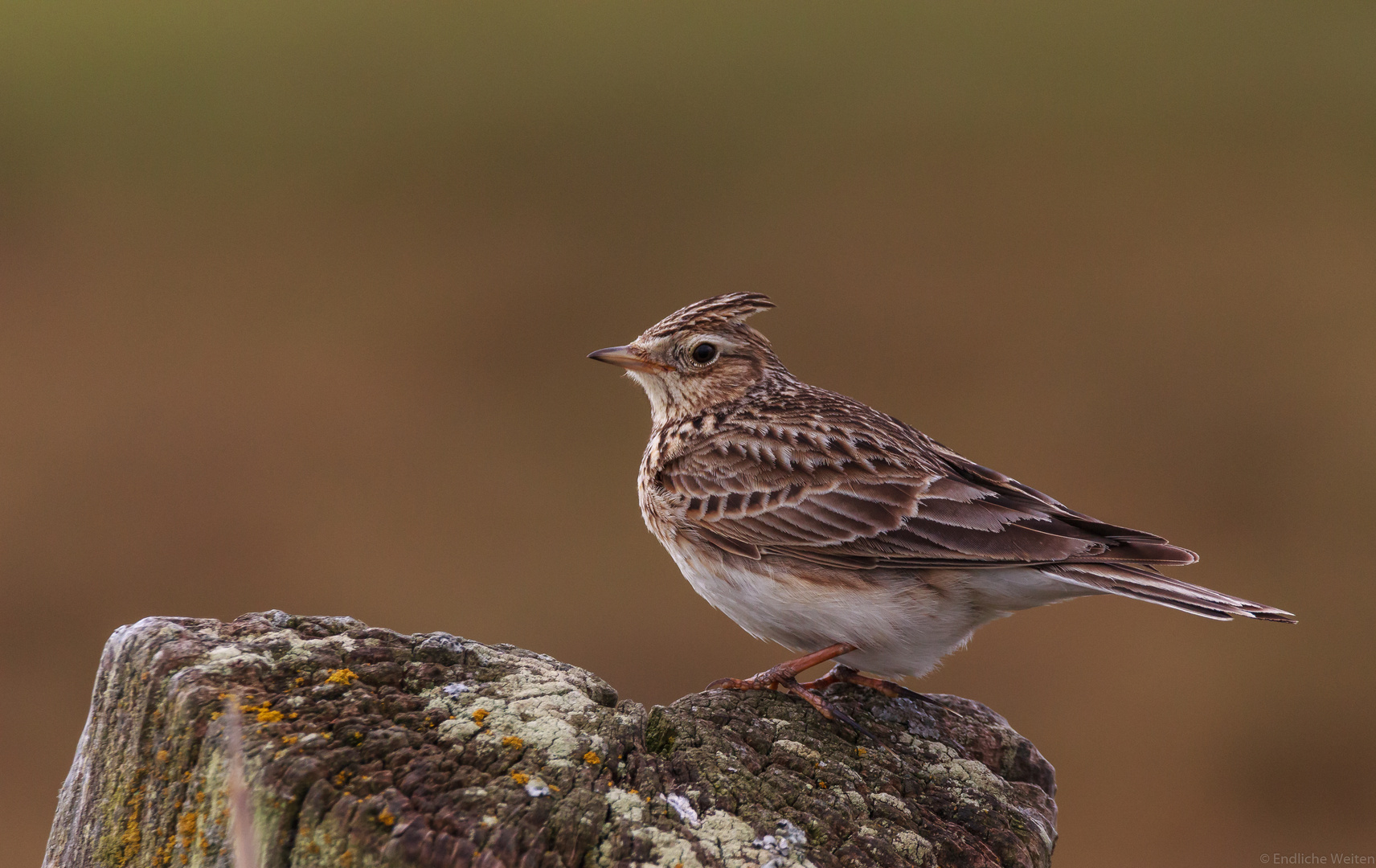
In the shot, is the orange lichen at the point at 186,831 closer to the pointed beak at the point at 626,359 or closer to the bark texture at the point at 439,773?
the bark texture at the point at 439,773

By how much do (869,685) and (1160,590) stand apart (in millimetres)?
1194

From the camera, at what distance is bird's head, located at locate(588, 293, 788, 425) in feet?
22.6

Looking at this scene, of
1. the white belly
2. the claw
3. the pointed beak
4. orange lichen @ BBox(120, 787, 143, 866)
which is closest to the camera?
orange lichen @ BBox(120, 787, 143, 866)

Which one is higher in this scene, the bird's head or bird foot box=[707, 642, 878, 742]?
the bird's head

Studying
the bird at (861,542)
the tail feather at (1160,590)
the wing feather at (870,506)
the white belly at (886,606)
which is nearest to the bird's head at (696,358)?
the bird at (861,542)

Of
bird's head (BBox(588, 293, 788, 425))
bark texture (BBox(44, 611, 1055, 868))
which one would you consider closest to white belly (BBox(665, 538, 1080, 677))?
bark texture (BBox(44, 611, 1055, 868))

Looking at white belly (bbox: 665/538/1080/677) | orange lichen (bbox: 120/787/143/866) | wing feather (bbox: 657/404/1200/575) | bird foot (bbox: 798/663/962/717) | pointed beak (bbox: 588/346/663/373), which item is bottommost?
orange lichen (bbox: 120/787/143/866)

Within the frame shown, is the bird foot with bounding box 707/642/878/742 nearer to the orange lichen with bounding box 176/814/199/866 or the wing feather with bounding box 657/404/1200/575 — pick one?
the wing feather with bounding box 657/404/1200/575

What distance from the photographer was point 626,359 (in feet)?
22.5

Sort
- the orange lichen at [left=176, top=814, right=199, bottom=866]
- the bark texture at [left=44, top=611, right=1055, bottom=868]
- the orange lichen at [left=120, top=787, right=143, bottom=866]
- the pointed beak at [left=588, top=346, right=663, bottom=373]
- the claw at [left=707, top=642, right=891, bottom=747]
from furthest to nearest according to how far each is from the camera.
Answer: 1. the pointed beak at [left=588, top=346, right=663, bottom=373]
2. the claw at [left=707, top=642, right=891, bottom=747]
3. the orange lichen at [left=120, top=787, right=143, bottom=866]
4. the orange lichen at [left=176, top=814, right=199, bottom=866]
5. the bark texture at [left=44, top=611, right=1055, bottom=868]

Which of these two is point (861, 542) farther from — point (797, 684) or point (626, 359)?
point (626, 359)

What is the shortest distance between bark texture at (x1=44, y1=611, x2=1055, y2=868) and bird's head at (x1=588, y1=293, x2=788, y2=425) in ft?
10.9

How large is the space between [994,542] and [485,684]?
2623mm

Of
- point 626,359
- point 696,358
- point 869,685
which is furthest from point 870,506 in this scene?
point 626,359
